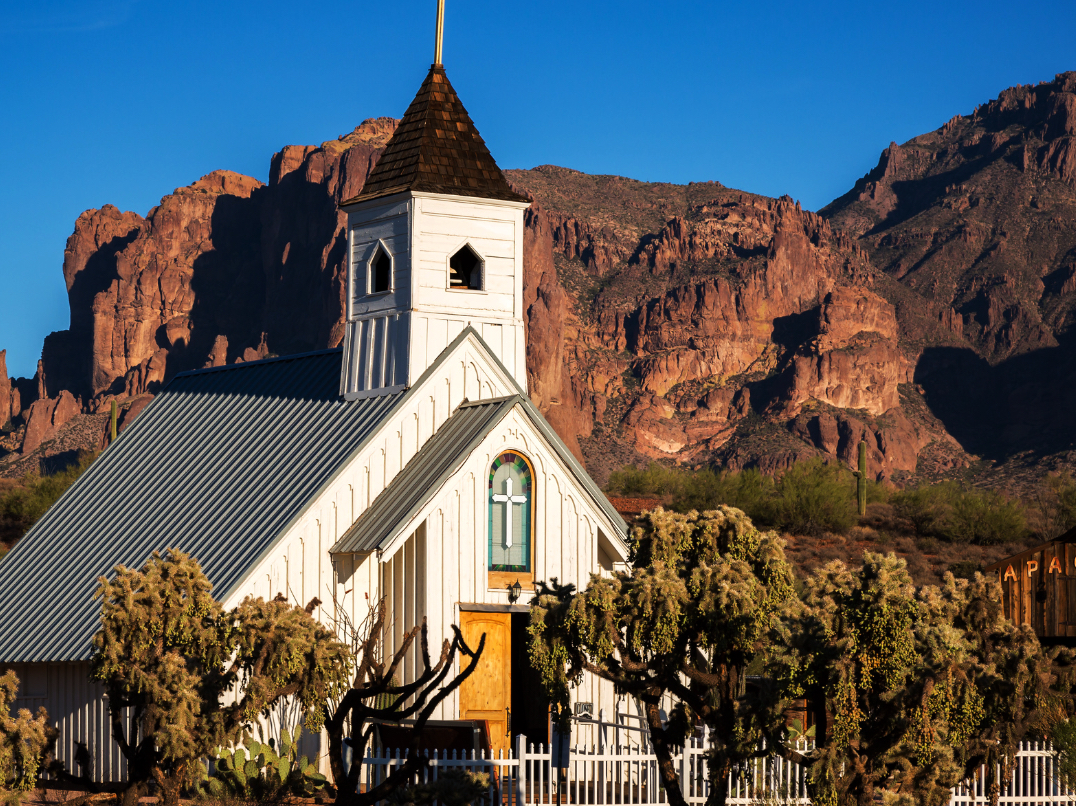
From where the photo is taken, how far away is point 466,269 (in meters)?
23.3

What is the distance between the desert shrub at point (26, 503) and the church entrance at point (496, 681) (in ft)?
115

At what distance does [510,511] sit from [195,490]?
534cm

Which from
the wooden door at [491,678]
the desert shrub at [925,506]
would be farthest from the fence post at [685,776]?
the desert shrub at [925,506]

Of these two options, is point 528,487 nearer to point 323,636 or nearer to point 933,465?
point 323,636

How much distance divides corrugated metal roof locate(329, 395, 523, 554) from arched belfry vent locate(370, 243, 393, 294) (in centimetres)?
260

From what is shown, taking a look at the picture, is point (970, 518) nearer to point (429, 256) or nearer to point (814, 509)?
point (814, 509)

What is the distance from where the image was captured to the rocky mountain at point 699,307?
15562 centimetres

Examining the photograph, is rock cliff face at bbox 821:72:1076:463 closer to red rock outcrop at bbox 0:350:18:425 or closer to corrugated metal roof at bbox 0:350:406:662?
red rock outcrop at bbox 0:350:18:425

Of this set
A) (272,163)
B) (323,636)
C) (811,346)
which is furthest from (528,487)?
(272,163)

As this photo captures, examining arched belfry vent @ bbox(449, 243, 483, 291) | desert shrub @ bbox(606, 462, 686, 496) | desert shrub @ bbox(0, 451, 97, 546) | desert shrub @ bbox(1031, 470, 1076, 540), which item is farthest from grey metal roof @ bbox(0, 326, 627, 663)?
desert shrub @ bbox(606, 462, 686, 496)

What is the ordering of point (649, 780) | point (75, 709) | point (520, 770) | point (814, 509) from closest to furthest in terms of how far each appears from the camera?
1. point (520, 770)
2. point (649, 780)
3. point (75, 709)
4. point (814, 509)

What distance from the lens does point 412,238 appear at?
2236 cm

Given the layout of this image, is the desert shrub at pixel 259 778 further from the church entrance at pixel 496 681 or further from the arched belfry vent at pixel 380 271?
the arched belfry vent at pixel 380 271

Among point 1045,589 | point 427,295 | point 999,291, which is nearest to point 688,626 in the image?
point 427,295
